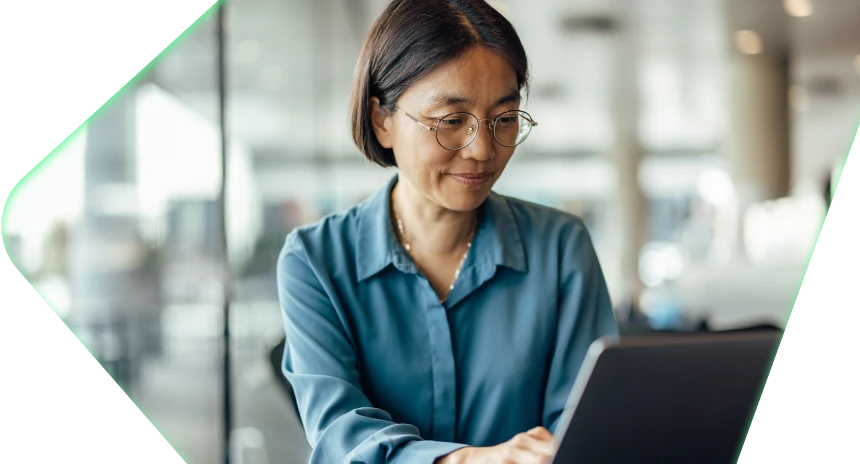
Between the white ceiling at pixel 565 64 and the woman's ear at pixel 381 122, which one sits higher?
the white ceiling at pixel 565 64

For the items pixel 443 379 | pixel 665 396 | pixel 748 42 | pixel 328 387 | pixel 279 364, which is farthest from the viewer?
pixel 748 42

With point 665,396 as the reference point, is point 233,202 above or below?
above

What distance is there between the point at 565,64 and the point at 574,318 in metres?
9.54

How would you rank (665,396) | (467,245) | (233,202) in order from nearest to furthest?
(665,396)
(467,245)
(233,202)

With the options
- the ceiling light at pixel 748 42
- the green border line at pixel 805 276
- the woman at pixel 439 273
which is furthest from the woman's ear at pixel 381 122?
the ceiling light at pixel 748 42

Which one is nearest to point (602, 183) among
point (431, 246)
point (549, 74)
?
point (549, 74)

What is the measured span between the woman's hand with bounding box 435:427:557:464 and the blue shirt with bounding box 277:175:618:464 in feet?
1.05

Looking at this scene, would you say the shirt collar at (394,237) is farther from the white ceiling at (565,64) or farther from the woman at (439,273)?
the white ceiling at (565,64)

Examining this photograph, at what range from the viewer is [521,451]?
91 cm

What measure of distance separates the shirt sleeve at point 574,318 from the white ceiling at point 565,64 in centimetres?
29

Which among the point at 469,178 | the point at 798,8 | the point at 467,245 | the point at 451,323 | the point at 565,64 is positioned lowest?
the point at 451,323

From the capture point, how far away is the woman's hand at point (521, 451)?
89cm

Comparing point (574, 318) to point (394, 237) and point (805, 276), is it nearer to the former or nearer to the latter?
point (394, 237)

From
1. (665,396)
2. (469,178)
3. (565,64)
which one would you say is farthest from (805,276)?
(565,64)
